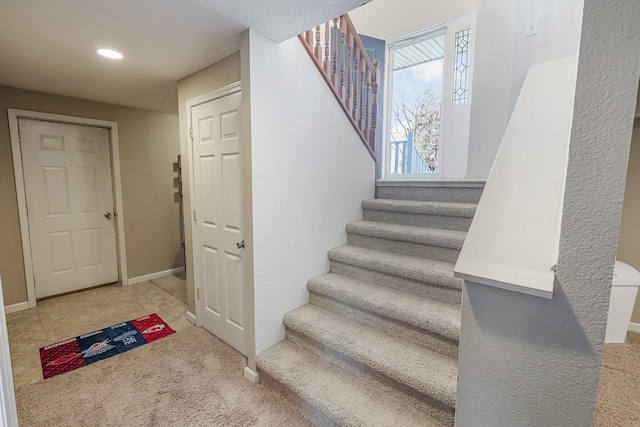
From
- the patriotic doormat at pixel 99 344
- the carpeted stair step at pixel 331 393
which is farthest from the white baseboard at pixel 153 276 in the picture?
the carpeted stair step at pixel 331 393

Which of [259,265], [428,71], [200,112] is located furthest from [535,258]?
[428,71]

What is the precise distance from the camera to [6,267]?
2.80 m

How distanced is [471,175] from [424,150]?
1.05 m

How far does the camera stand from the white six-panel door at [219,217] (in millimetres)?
2064

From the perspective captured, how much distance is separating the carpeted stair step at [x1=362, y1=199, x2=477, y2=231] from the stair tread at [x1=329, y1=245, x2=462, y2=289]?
1.13ft

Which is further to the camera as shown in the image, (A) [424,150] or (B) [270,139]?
(A) [424,150]

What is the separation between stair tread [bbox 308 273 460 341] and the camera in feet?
5.05

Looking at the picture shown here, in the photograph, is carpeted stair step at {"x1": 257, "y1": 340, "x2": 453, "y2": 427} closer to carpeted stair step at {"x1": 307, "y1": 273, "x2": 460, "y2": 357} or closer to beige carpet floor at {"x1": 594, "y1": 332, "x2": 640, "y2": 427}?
carpeted stair step at {"x1": 307, "y1": 273, "x2": 460, "y2": 357}

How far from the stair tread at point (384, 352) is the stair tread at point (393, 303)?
126 millimetres

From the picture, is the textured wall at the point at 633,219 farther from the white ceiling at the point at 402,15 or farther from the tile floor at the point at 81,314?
the tile floor at the point at 81,314

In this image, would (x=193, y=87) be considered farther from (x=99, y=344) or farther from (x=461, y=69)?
(x=461, y=69)

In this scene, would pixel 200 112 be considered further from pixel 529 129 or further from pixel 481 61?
pixel 481 61

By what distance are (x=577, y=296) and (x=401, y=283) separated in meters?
1.18

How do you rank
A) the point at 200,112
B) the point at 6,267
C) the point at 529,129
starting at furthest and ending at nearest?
the point at 6,267 → the point at 200,112 → the point at 529,129
